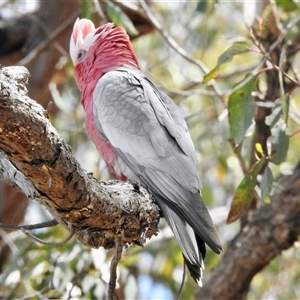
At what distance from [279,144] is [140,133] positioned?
1.82 ft

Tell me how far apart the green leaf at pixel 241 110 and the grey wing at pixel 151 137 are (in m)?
0.22

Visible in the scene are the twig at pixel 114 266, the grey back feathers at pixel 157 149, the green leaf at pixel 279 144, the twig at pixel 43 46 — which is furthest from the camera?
the twig at pixel 43 46

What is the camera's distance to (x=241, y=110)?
2.47 metres

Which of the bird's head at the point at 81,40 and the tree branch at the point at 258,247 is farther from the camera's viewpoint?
the tree branch at the point at 258,247

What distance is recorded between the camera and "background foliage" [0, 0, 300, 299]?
8.23 ft

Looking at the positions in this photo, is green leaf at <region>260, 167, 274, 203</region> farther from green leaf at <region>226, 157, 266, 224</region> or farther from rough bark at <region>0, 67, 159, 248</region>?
rough bark at <region>0, 67, 159, 248</region>

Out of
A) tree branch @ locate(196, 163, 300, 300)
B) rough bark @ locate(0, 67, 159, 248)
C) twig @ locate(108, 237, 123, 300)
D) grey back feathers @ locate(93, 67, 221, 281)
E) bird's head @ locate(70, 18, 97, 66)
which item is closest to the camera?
rough bark @ locate(0, 67, 159, 248)

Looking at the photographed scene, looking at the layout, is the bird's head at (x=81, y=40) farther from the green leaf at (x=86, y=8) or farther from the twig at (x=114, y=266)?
the twig at (x=114, y=266)

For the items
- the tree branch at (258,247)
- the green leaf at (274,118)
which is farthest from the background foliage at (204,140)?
the tree branch at (258,247)

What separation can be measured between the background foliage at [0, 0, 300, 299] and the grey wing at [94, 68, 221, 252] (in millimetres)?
207

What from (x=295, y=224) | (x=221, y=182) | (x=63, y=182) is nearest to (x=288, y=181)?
(x=295, y=224)

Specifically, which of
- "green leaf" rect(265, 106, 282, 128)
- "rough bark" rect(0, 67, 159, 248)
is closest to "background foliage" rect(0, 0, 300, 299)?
"green leaf" rect(265, 106, 282, 128)

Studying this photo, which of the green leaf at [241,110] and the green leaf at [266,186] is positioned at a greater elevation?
the green leaf at [241,110]

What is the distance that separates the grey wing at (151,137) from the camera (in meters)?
2.38
